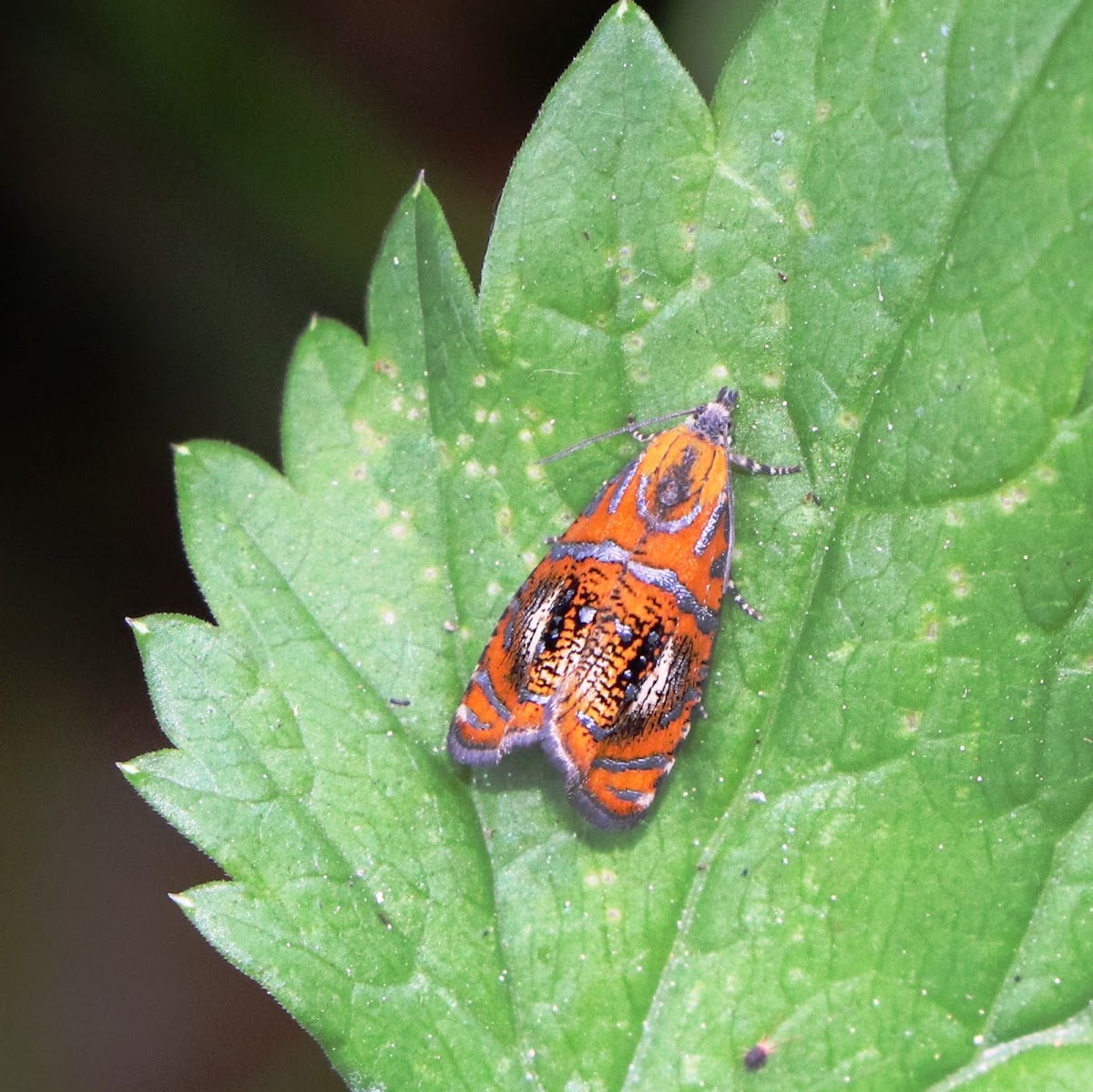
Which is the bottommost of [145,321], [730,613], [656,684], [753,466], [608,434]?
[656,684]

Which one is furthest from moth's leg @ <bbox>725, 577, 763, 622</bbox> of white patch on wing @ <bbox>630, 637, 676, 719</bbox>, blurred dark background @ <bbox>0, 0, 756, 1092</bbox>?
blurred dark background @ <bbox>0, 0, 756, 1092</bbox>

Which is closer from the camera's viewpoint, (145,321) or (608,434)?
(608,434)

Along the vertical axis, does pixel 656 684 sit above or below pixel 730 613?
below

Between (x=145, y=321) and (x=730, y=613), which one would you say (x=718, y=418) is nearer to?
(x=730, y=613)

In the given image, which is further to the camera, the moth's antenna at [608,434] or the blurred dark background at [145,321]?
the blurred dark background at [145,321]

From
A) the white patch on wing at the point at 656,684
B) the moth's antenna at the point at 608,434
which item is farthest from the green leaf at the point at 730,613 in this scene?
the white patch on wing at the point at 656,684

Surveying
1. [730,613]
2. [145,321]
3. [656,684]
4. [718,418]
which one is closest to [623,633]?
[656,684]

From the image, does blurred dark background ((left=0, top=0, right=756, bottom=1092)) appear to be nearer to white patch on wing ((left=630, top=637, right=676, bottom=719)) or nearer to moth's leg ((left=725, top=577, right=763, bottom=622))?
white patch on wing ((left=630, top=637, right=676, bottom=719))

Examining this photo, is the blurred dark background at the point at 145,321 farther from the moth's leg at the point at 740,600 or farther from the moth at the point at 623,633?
the moth's leg at the point at 740,600
